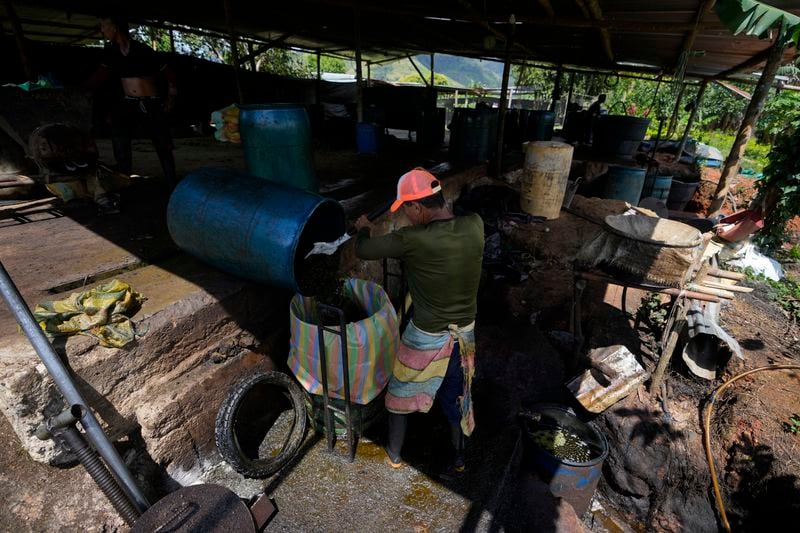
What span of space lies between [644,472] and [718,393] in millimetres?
1424

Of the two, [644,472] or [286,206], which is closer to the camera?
[286,206]

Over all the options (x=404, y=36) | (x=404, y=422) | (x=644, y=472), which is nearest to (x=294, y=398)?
(x=404, y=422)

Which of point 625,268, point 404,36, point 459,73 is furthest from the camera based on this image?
point 459,73

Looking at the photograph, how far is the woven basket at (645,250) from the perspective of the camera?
3232mm

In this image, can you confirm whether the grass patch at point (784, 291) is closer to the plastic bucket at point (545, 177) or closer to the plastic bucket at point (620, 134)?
the plastic bucket at point (545, 177)

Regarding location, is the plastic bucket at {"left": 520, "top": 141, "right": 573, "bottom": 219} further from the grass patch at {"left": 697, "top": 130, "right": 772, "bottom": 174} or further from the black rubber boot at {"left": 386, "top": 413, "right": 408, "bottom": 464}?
the grass patch at {"left": 697, "top": 130, "right": 772, "bottom": 174}

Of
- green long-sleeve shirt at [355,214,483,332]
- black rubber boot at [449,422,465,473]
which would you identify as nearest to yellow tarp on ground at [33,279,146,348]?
green long-sleeve shirt at [355,214,483,332]

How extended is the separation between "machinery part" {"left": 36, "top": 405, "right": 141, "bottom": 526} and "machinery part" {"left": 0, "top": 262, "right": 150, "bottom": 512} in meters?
0.04

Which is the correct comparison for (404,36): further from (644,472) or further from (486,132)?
(644,472)

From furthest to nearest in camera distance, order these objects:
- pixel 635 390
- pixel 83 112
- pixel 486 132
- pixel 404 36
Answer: pixel 404 36 → pixel 486 132 → pixel 83 112 → pixel 635 390

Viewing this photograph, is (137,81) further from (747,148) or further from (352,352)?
(747,148)

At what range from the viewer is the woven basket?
323 cm

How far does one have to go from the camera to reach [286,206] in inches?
102

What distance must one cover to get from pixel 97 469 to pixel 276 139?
9.30 ft
